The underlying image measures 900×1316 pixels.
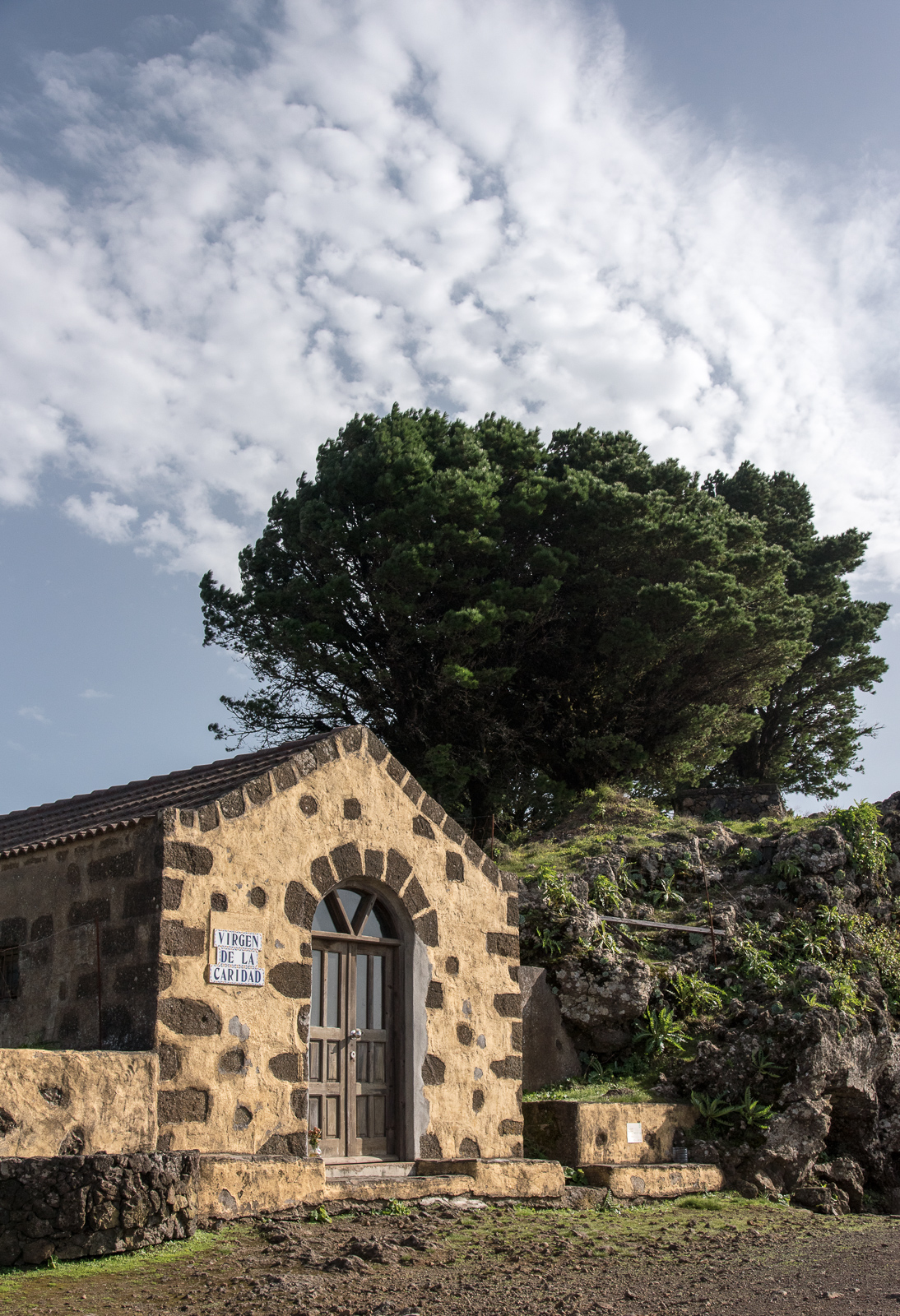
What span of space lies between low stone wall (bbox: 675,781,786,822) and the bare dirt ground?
16.5 metres

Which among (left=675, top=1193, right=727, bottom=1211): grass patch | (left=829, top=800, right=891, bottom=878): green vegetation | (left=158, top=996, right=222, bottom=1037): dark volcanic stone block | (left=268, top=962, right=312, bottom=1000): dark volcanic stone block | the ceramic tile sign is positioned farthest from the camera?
(left=829, top=800, right=891, bottom=878): green vegetation

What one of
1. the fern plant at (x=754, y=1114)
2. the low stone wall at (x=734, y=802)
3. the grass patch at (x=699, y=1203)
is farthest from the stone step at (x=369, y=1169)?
the low stone wall at (x=734, y=802)

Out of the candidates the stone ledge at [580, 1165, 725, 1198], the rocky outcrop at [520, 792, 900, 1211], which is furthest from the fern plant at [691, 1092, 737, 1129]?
the stone ledge at [580, 1165, 725, 1198]

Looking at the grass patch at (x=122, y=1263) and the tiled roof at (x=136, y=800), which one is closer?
the grass patch at (x=122, y=1263)

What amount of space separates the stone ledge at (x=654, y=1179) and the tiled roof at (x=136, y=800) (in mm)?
4913

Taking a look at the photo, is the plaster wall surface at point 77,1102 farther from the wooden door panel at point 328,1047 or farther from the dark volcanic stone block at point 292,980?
the wooden door panel at point 328,1047

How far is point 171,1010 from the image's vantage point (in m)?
8.38

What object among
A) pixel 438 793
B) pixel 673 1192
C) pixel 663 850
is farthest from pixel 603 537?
pixel 673 1192

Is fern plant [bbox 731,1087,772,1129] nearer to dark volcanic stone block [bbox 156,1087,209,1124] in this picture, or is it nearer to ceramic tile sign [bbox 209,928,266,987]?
ceramic tile sign [bbox 209,928,266,987]

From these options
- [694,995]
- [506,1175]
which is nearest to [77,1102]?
[506,1175]

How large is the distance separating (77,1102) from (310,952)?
2395 mm

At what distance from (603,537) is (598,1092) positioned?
1377 centimetres

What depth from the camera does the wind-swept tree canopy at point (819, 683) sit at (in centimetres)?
3188

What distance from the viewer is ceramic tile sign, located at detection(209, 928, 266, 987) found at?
8.74m
